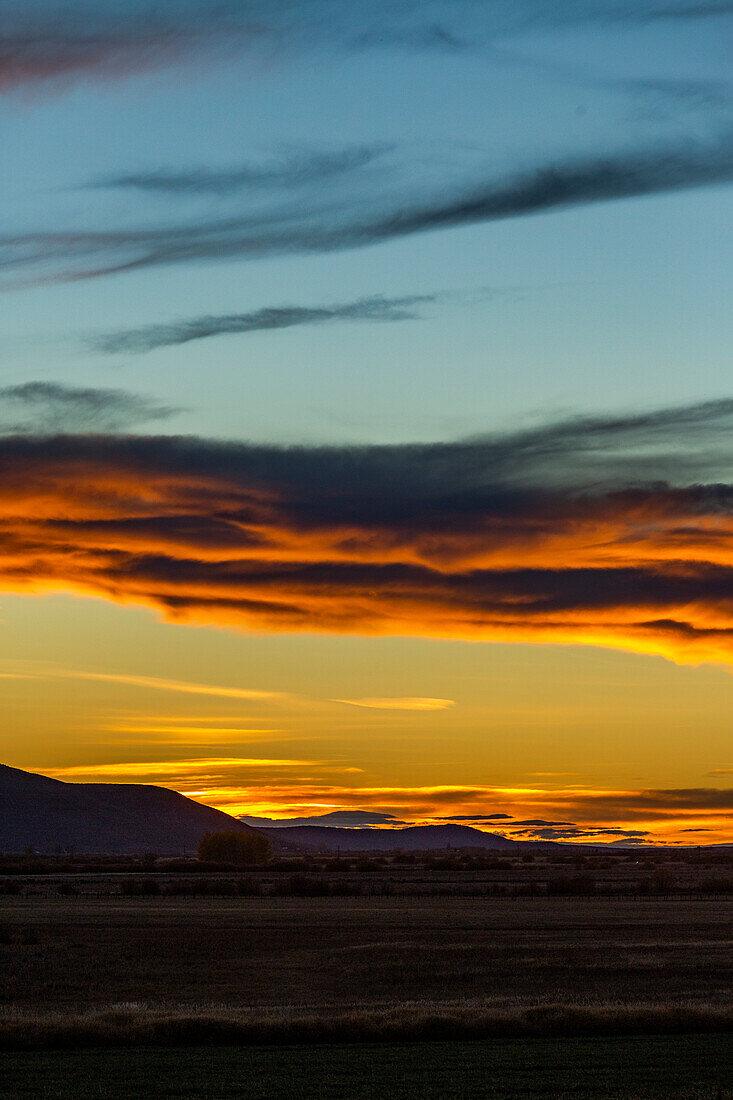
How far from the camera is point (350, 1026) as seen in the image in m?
27.9

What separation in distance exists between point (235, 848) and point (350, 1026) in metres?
156

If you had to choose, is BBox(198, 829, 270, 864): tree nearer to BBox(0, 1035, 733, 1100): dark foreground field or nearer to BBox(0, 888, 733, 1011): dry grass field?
BBox(0, 888, 733, 1011): dry grass field

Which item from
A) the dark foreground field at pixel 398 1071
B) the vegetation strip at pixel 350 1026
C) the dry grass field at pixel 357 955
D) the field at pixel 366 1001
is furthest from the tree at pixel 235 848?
the dark foreground field at pixel 398 1071

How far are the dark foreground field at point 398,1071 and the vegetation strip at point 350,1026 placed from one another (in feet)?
3.68

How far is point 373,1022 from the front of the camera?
28312 millimetres

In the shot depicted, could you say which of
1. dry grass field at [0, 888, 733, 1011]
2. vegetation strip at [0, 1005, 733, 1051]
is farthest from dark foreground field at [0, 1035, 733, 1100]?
dry grass field at [0, 888, 733, 1011]

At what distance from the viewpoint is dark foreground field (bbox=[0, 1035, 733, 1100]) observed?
21.0 meters

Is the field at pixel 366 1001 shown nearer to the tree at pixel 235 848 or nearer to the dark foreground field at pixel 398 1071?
the dark foreground field at pixel 398 1071

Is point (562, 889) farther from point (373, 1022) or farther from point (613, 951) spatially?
point (373, 1022)

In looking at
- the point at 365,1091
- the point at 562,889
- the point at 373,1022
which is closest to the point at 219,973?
the point at 373,1022

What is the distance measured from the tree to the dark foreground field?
155519 mm

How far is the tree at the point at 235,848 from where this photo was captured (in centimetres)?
17838

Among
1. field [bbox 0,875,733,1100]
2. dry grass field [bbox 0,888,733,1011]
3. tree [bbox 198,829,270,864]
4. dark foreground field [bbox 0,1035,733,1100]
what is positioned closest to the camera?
dark foreground field [bbox 0,1035,733,1100]

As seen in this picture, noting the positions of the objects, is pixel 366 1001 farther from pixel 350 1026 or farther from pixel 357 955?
pixel 357 955
